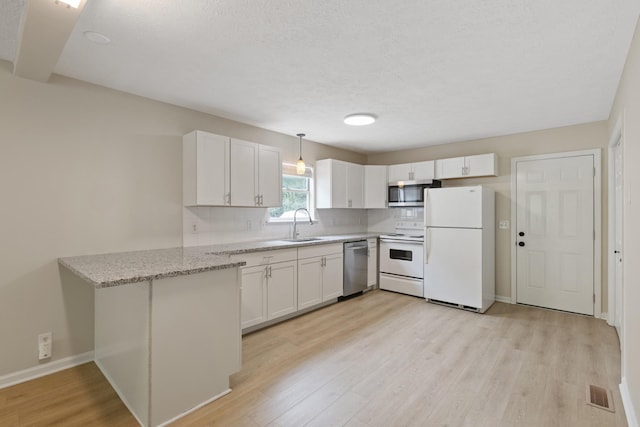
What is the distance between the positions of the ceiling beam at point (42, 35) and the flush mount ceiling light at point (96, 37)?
0.14 metres

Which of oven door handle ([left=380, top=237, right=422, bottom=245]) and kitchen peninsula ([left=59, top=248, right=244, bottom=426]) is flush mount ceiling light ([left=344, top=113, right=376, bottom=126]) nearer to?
oven door handle ([left=380, top=237, right=422, bottom=245])

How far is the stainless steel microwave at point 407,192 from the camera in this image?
193 inches

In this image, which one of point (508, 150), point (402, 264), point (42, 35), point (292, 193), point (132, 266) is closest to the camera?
point (42, 35)

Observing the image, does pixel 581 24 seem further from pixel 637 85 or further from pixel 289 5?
pixel 289 5

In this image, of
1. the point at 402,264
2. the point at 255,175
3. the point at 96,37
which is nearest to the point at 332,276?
the point at 402,264

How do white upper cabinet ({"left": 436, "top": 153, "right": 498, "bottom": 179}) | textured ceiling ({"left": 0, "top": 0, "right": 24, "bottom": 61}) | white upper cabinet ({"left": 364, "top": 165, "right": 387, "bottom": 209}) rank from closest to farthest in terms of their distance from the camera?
textured ceiling ({"left": 0, "top": 0, "right": 24, "bottom": 61}) → white upper cabinet ({"left": 436, "top": 153, "right": 498, "bottom": 179}) → white upper cabinet ({"left": 364, "top": 165, "right": 387, "bottom": 209})

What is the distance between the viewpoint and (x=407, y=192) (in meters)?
5.12

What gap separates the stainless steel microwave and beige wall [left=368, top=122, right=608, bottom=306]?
459 mm

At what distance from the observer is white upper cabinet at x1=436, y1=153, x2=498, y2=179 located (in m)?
4.39

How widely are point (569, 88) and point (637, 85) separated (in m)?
1.10

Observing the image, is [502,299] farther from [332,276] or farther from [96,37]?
[96,37]

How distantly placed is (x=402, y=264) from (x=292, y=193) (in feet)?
6.55

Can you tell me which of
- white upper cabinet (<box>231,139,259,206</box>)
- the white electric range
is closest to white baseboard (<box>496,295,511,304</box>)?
the white electric range

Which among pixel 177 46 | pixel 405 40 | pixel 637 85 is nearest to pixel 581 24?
pixel 637 85
